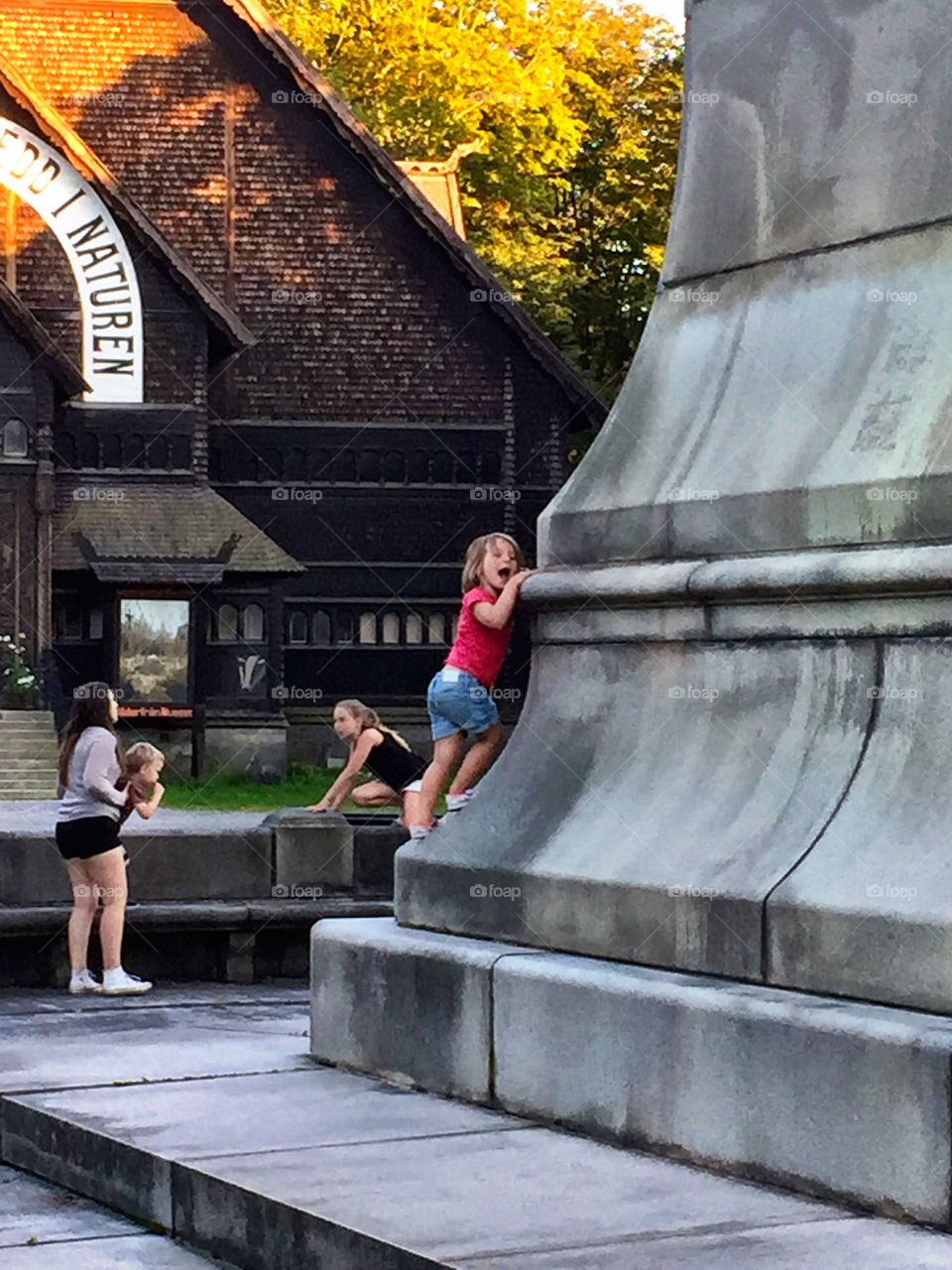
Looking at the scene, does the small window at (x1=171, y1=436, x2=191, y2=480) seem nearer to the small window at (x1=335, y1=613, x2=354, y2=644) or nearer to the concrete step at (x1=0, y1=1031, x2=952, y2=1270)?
the small window at (x1=335, y1=613, x2=354, y2=644)

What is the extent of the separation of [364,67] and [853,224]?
130 feet

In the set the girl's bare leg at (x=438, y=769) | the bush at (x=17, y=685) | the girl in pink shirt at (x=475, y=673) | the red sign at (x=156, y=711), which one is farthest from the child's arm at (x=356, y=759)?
the red sign at (x=156, y=711)

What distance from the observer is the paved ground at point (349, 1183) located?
5.76 m

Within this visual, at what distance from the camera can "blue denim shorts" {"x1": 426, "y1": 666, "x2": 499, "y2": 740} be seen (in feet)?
31.6

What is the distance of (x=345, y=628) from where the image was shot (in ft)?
135

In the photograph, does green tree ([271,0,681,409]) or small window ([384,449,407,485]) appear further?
green tree ([271,0,681,409])

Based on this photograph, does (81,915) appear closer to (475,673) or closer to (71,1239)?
(475,673)

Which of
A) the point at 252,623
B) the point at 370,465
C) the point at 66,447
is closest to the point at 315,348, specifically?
the point at 370,465

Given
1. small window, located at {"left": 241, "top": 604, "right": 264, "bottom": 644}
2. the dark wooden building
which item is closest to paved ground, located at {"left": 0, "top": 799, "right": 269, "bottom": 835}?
small window, located at {"left": 241, "top": 604, "right": 264, "bottom": 644}

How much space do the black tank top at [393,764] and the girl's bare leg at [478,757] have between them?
15.9 feet

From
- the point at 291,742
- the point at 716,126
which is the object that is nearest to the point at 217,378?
the point at 291,742

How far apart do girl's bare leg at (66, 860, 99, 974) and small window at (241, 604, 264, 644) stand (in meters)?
26.3

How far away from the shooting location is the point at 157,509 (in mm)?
38594

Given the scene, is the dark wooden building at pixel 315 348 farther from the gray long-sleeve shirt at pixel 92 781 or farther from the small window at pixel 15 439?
the gray long-sleeve shirt at pixel 92 781
